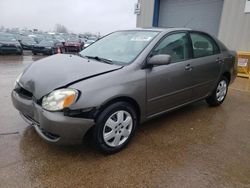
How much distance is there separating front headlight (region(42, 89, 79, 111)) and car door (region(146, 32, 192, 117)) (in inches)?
40.7

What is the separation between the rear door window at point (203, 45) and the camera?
3.80m

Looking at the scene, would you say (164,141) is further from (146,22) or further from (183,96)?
(146,22)

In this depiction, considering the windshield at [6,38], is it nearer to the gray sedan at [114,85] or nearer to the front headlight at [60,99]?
the gray sedan at [114,85]

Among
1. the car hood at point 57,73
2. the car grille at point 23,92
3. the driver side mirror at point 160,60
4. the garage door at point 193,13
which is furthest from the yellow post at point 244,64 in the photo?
the car grille at point 23,92

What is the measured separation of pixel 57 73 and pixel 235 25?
8184 mm

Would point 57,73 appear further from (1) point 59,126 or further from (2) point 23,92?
(1) point 59,126

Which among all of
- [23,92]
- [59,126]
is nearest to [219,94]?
[59,126]

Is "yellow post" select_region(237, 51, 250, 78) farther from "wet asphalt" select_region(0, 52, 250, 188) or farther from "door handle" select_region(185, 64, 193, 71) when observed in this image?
"door handle" select_region(185, 64, 193, 71)

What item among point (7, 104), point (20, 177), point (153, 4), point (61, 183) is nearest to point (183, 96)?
point (61, 183)

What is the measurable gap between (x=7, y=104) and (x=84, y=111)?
2609mm

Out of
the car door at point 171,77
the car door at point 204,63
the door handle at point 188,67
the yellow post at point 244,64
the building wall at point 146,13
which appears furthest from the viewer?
the building wall at point 146,13

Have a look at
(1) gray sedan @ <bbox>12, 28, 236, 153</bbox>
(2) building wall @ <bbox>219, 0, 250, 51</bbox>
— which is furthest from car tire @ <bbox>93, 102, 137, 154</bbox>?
(2) building wall @ <bbox>219, 0, 250, 51</bbox>

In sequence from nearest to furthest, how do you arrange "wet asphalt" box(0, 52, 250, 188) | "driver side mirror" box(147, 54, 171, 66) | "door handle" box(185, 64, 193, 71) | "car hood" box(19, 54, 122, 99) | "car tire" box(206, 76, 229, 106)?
"wet asphalt" box(0, 52, 250, 188) < "car hood" box(19, 54, 122, 99) < "driver side mirror" box(147, 54, 171, 66) < "door handle" box(185, 64, 193, 71) < "car tire" box(206, 76, 229, 106)

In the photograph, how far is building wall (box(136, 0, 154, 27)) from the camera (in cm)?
1217
